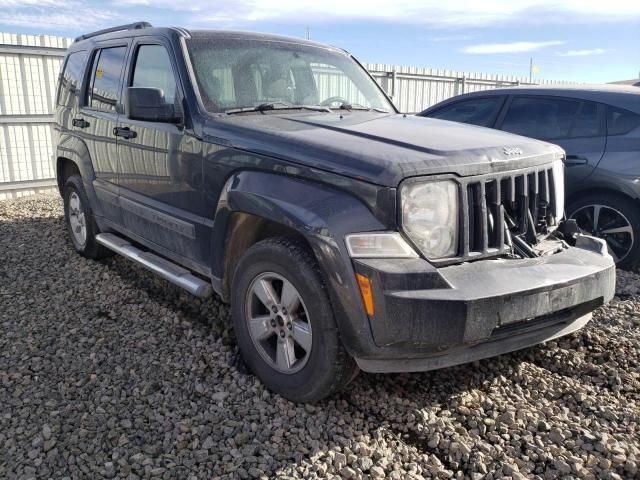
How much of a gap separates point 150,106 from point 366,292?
1.93 m

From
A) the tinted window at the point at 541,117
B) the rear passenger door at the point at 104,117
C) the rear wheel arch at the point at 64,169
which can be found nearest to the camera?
the rear passenger door at the point at 104,117

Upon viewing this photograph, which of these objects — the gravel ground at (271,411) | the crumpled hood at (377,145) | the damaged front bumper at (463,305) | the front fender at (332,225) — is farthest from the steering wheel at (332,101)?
the damaged front bumper at (463,305)

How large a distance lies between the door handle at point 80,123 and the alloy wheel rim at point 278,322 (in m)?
2.84

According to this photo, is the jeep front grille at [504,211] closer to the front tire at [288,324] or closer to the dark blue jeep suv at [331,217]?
the dark blue jeep suv at [331,217]

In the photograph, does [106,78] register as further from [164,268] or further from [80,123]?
[164,268]

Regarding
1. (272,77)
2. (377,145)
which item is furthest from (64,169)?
(377,145)

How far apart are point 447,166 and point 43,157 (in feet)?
30.0

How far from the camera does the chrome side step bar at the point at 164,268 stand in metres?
Answer: 3.55

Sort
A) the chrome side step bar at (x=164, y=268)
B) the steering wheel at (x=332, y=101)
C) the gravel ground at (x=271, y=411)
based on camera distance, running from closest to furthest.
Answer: the gravel ground at (x=271, y=411)
the chrome side step bar at (x=164, y=268)
the steering wheel at (x=332, y=101)

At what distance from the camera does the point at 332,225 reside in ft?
8.38

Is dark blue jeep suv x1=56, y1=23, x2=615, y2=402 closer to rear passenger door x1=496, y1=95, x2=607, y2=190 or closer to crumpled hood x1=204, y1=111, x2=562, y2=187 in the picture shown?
crumpled hood x1=204, y1=111, x2=562, y2=187

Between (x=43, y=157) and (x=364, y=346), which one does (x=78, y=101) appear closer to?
(x=364, y=346)

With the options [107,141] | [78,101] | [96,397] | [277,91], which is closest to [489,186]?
[277,91]

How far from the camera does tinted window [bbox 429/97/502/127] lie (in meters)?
6.02
